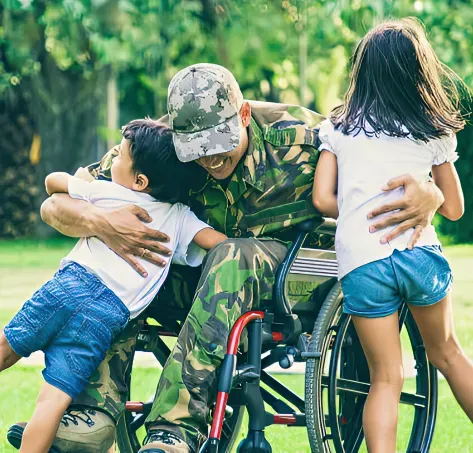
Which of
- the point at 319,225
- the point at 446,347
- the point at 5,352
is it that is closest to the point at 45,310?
the point at 5,352

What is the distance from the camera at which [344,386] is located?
3.63 metres

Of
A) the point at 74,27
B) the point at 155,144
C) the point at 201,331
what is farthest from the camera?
the point at 74,27

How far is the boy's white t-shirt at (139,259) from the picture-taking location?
11.6ft

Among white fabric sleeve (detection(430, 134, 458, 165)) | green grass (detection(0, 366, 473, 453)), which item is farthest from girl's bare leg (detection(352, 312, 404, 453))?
green grass (detection(0, 366, 473, 453))

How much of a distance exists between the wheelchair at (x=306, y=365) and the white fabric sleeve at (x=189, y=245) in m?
0.19

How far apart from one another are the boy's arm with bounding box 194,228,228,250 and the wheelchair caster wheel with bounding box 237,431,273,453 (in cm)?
61

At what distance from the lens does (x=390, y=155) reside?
3445mm

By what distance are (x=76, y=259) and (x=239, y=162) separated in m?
0.60

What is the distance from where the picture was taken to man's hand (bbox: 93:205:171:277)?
3.58 meters

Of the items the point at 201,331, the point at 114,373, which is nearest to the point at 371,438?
the point at 201,331

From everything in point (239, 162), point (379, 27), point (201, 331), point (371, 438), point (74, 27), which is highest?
point (379, 27)

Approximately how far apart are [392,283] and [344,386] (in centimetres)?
43

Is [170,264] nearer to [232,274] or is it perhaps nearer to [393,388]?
[232,274]

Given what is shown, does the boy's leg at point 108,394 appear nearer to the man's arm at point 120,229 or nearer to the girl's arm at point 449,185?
the man's arm at point 120,229
